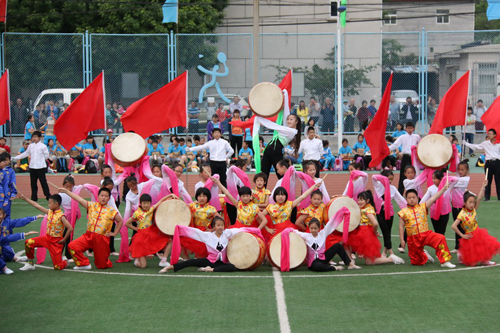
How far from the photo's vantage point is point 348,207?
11.0m

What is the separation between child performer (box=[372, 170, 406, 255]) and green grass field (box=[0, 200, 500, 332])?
865 millimetres

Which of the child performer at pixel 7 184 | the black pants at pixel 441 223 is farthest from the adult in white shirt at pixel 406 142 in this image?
the child performer at pixel 7 184

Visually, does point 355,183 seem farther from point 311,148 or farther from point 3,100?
point 3,100

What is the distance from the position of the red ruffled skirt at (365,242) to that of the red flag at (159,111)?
423 cm

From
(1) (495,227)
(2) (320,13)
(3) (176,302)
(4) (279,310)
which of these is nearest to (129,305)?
(3) (176,302)

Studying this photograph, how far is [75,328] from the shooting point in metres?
7.61

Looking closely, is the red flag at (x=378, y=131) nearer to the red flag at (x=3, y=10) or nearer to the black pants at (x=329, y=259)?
the black pants at (x=329, y=259)

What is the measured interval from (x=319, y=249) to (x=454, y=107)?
14.7ft

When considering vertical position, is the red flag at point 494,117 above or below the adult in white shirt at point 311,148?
above

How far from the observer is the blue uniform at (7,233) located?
1106 cm

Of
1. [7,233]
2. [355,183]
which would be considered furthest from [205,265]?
[7,233]

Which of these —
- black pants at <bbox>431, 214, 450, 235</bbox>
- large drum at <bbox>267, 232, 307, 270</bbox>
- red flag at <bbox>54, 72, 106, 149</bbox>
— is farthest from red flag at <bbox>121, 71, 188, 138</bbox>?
black pants at <bbox>431, 214, 450, 235</bbox>

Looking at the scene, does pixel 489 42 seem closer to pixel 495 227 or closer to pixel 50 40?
pixel 495 227

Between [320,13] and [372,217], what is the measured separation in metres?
22.7
